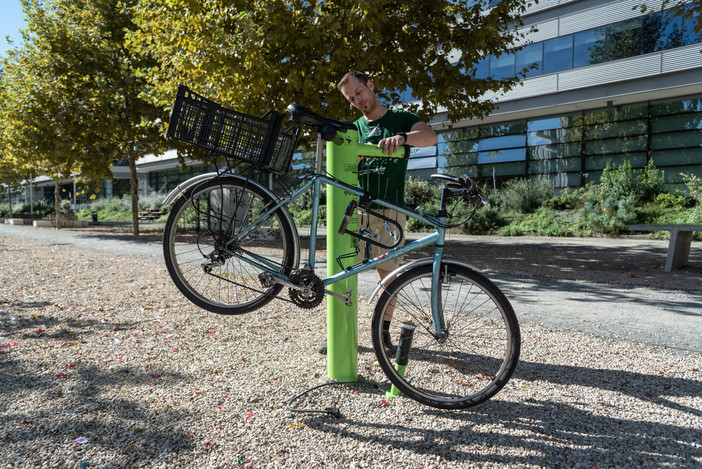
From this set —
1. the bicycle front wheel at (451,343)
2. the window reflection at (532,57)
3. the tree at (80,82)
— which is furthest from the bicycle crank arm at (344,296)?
the window reflection at (532,57)

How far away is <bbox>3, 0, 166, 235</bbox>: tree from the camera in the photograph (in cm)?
1460

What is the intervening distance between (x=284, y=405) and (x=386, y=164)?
1.72 m

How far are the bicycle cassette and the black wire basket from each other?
613 millimetres

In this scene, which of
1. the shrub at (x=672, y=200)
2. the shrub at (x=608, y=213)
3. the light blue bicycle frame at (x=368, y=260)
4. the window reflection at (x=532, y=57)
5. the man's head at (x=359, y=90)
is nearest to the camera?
the light blue bicycle frame at (x=368, y=260)

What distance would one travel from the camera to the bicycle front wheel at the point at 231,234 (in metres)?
2.82

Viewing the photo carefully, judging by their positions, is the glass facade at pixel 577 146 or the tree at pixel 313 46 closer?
the tree at pixel 313 46

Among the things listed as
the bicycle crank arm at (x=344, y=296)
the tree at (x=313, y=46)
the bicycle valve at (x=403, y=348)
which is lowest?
the bicycle valve at (x=403, y=348)

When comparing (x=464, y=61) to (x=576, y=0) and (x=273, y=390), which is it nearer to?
(x=273, y=390)

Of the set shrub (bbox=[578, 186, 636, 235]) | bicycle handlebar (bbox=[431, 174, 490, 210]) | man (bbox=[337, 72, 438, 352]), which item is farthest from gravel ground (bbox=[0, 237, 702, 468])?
shrub (bbox=[578, 186, 636, 235])

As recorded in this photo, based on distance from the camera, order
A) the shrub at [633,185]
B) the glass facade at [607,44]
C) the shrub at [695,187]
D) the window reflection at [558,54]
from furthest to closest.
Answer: the window reflection at [558,54] < the glass facade at [607,44] < the shrub at [633,185] < the shrub at [695,187]

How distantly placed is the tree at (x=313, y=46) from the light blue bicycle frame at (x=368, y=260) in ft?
15.9

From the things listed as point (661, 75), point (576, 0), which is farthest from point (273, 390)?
point (576, 0)

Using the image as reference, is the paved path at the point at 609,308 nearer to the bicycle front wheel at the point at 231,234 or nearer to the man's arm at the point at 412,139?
the man's arm at the point at 412,139

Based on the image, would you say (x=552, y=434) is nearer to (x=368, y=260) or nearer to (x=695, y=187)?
(x=368, y=260)
